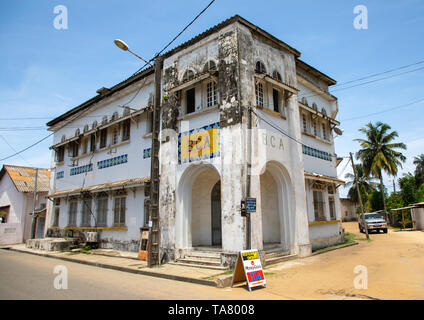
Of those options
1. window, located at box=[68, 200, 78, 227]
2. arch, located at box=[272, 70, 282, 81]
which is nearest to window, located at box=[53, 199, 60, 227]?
window, located at box=[68, 200, 78, 227]

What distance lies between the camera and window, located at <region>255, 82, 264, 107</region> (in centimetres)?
1262

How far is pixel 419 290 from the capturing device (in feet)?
22.0

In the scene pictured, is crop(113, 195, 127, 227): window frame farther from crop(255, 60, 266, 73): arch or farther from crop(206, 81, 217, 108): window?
crop(255, 60, 266, 73): arch

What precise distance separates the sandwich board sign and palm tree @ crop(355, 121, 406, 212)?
32.1 metres

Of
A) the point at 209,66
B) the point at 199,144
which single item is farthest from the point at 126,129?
the point at 209,66

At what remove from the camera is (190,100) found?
13.6 meters

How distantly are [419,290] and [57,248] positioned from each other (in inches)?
719

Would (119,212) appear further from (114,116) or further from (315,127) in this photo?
(315,127)

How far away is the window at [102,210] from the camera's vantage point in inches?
693

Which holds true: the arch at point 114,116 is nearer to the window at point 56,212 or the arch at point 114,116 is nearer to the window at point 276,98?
the window at point 56,212

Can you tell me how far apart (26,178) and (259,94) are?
86.1ft

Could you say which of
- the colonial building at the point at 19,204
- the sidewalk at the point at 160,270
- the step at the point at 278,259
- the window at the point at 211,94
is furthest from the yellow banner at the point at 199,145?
the colonial building at the point at 19,204

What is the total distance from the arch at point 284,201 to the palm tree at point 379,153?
2684 cm

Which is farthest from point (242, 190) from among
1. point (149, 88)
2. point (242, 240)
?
point (149, 88)
